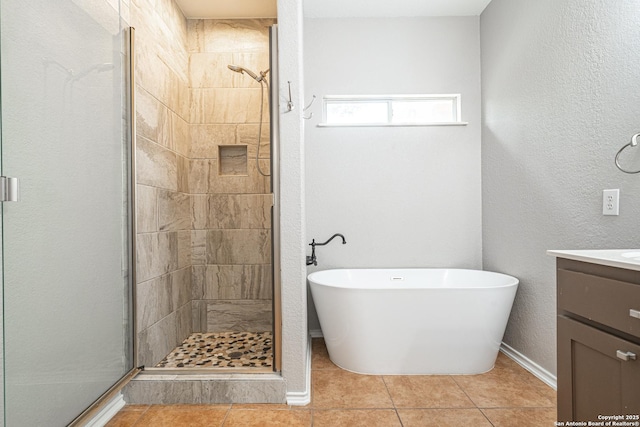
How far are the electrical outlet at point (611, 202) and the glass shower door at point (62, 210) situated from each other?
95.7 inches

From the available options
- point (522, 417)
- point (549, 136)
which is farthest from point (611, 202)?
point (522, 417)

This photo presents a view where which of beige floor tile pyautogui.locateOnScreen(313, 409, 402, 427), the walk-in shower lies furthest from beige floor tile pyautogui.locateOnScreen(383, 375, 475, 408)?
the walk-in shower

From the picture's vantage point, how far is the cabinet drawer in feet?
3.37

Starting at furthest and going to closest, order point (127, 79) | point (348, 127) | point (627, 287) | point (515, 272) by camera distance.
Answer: point (348, 127)
point (515, 272)
point (127, 79)
point (627, 287)

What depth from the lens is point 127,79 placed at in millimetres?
2010

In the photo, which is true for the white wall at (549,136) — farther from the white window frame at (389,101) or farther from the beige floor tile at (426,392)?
the beige floor tile at (426,392)

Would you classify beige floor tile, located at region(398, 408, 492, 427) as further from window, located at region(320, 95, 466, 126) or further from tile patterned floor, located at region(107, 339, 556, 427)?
window, located at region(320, 95, 466, 126)

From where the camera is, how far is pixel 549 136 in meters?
2.20

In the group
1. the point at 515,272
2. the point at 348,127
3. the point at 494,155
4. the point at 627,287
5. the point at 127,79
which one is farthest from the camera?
the point at 348,127

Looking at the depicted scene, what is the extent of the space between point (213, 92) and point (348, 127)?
119cm

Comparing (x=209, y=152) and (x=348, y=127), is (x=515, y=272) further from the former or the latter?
(x=209, y=152)

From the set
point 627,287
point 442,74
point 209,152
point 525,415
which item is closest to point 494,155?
point 442,74

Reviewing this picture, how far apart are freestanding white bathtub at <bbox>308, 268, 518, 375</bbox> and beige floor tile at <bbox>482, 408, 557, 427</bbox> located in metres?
0.45

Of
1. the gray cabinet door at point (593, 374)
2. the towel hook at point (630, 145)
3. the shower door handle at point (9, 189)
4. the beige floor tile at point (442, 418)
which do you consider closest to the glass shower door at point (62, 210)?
the shower door handle at point (9, 189)
